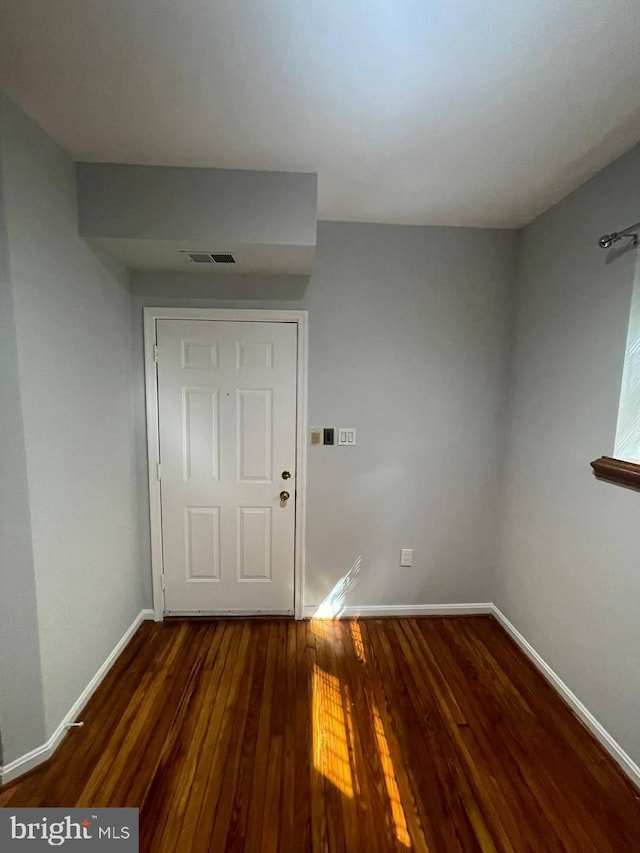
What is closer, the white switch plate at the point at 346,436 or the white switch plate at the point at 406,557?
the white switch plate at the point at 346,436

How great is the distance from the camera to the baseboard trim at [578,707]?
1.51 m

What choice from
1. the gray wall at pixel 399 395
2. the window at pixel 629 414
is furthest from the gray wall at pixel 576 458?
the gray wall at pixel 399 395

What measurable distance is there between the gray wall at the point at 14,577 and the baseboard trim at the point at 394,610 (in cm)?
147

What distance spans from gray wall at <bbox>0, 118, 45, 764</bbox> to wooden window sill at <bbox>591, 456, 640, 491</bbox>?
2355mm

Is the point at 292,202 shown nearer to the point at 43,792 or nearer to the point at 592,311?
the point at 592,311

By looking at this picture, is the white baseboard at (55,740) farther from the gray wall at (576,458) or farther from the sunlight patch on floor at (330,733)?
the gray wall at (576,458)

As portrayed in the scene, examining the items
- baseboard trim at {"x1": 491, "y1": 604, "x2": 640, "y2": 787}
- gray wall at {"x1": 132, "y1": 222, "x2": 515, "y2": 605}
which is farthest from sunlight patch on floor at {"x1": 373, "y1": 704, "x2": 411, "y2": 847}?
baseboard trim at {"x1": 491, "y1": 604, "x2": 640, "y2": 787}

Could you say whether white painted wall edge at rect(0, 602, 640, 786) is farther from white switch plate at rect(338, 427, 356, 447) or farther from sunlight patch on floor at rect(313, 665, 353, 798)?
white switch plate at rect(338, 427, 356, 447)

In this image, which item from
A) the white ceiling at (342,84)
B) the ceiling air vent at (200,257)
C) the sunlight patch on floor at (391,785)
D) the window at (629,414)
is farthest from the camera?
the ceiling air vent at (200,257)

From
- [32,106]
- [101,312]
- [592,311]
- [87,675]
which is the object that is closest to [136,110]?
[32,106]

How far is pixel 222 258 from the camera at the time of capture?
6.49ft

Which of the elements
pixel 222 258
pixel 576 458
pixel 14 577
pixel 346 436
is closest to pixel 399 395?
pixel 346 436

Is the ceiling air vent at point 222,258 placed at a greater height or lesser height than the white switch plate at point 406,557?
greater

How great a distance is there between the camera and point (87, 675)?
1.81m
